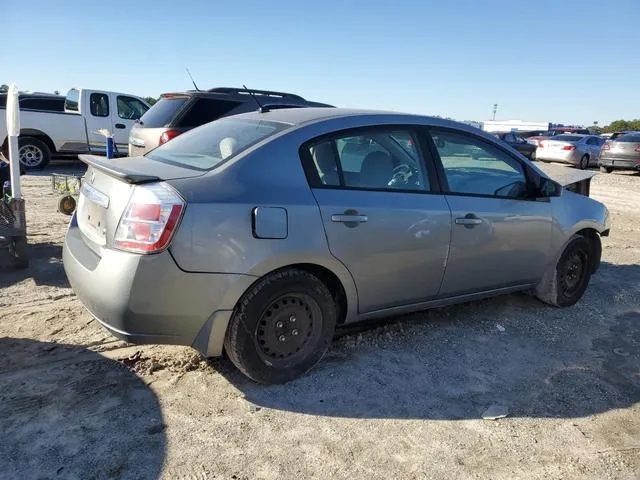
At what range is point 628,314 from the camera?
16.1 feet

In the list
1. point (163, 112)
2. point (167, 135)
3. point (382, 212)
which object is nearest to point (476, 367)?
point (382, 212)

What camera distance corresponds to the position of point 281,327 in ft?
10.7

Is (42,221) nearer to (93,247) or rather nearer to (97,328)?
(97,328)

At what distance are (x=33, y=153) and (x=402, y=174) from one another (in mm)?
12180

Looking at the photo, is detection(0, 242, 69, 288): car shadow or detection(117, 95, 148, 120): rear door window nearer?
detection(0, 242, 69, 288): car shadow

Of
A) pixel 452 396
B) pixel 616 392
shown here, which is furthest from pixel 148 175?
pixel 616 392

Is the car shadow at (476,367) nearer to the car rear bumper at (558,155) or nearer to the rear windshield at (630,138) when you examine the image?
the rear windshield at (630,138)

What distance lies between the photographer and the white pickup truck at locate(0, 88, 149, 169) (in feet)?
42.3

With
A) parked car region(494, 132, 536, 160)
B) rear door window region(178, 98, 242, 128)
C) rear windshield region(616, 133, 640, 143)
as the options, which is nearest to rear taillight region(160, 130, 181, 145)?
rear door window region(178, 98, 242, 128)

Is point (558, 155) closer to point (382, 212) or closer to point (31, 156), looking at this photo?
point (31, 156)

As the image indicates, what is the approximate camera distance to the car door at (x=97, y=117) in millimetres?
13602

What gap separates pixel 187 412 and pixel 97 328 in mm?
1387

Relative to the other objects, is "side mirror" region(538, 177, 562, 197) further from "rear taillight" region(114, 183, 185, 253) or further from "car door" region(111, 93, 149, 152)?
"car door" region(111, 93, 149, 152)

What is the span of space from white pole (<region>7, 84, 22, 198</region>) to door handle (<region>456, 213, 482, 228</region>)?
166 inches
